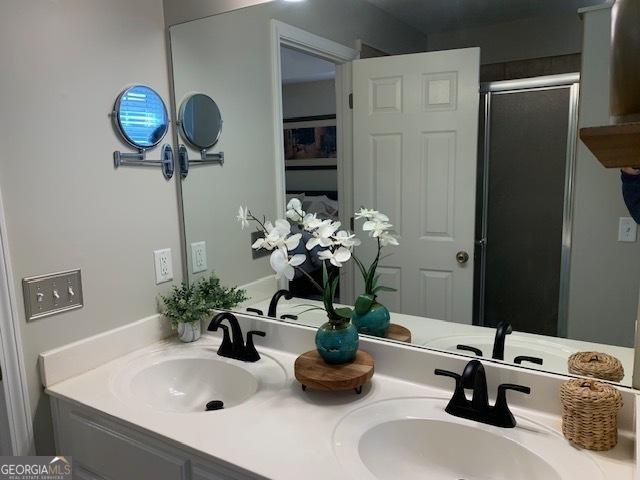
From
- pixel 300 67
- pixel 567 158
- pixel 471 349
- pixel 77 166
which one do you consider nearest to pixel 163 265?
pixel 77 166

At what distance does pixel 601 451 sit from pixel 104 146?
5.11 feet

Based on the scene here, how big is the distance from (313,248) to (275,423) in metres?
0.52

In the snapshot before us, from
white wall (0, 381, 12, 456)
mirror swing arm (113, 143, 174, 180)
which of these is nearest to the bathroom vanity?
white wall (0, 381, 12, 456)

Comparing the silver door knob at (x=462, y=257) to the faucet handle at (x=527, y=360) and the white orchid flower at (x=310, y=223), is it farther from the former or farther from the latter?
the white orchid flower at (x=310, y=223)

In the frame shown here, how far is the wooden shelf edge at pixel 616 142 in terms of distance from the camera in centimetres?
61

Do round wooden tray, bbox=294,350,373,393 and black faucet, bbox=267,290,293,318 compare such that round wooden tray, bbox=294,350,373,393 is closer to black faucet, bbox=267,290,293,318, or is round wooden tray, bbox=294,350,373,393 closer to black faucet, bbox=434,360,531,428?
black faucet, bbox=434,360,531,428

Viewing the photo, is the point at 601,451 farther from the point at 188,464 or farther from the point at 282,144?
the point at 282,144

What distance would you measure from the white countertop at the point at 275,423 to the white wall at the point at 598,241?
0.27m

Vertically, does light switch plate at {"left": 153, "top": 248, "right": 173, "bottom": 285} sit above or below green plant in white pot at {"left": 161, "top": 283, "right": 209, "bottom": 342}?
above

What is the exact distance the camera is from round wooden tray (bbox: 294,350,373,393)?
123cm

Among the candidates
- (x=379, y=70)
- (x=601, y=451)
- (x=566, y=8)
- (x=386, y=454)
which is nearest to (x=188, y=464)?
(x=386, y=454)

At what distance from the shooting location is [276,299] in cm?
169

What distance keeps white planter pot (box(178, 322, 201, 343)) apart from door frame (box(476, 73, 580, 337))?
0.98 metres

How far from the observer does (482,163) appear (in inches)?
52.1
